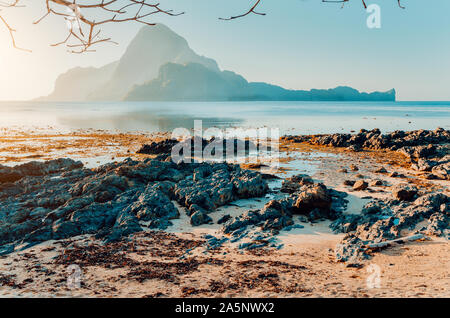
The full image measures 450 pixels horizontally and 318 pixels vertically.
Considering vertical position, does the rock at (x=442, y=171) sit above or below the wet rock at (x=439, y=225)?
above

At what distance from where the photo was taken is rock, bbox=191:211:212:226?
32.4 ft

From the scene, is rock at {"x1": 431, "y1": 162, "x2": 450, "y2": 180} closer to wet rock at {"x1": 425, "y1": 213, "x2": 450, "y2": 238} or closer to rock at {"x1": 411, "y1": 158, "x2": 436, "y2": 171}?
rock at {"x1": 411, "y1": 158, "x2": 436, "y2": 171}

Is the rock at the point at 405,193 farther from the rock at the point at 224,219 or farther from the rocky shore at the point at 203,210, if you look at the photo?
the rock at the point at 224,219

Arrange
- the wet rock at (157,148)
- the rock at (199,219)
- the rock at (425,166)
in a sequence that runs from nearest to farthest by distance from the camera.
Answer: the rock at (199,219) < the rock at (425,166) < the wet rock at (157,148)

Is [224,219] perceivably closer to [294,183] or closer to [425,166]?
[294,183]

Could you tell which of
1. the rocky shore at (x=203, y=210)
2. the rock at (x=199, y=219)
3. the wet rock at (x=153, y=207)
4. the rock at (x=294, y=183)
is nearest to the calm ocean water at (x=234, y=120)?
the rock at (x=294, y=183)

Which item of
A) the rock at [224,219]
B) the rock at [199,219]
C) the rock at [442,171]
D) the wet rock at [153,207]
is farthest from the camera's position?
the rock at [442,171]

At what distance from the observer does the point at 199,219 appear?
9984 mm

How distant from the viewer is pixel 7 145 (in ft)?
87.2

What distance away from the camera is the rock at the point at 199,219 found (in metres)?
9.88

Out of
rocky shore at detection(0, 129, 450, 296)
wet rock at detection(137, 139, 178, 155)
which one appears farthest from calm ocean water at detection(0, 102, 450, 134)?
rocky shore at detection(0, 129, 450, 296)

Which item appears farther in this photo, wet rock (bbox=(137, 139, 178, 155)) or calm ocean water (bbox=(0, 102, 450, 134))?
calm ocean water (bbox=(0, 102, 450, 134))
